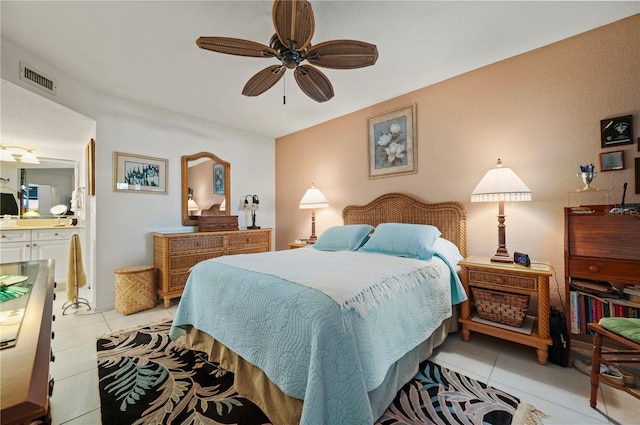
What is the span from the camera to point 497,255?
2291 mm

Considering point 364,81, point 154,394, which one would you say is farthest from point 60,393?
point 364,81

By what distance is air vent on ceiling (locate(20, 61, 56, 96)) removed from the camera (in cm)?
224

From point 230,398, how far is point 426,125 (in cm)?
315

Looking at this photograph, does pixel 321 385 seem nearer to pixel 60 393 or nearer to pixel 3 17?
pixel 60 393

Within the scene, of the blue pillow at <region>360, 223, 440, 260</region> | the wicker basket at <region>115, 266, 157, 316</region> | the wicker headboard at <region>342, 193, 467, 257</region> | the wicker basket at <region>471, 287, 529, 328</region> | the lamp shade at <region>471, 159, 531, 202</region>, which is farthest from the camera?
the wicker basket at <region>115, 266, 157, 316</region>

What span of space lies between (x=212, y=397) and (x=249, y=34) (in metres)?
2.62

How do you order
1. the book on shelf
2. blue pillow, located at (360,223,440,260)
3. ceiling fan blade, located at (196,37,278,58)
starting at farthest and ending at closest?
blue pillow, located at (360,223,440,260)
the book on shelf
ceiling fan blade, located at (196,37,278,58)

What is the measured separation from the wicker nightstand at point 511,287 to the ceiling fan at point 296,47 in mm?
1880

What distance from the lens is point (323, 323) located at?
1.19m

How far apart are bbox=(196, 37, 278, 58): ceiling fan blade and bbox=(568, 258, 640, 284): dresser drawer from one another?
2.55m

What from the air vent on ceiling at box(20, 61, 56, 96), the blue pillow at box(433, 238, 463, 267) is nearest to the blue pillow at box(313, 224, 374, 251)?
the blue pillow at box(433, 238, 463, 267)

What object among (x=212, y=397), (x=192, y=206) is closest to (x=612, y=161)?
(x=212, y=397)

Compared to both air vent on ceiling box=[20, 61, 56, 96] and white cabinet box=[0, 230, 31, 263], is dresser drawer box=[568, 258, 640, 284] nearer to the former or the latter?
air vent on ceiling box=[20, 61, 56, 96]

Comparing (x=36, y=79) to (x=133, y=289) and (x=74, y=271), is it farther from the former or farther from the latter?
(x=133, y=289)
